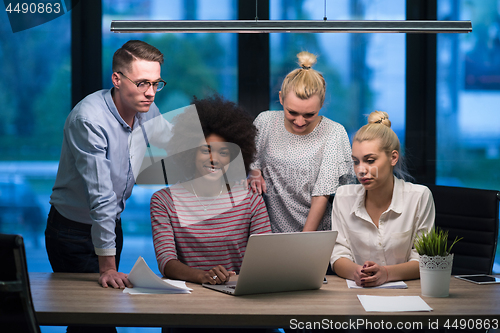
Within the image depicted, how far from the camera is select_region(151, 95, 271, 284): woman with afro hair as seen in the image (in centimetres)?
173

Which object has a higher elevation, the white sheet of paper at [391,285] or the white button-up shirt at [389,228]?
the white button-up shirt at [389,228]

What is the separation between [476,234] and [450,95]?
1.18 metres

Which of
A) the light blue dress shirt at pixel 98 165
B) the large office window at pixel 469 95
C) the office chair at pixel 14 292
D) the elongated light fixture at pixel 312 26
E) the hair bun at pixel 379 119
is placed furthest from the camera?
the large office window at pixel 469 95

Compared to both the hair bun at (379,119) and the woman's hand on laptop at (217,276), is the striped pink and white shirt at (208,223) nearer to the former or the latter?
the woman's hand on laptop at (217,276)

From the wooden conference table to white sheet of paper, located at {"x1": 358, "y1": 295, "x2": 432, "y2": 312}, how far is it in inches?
0.8

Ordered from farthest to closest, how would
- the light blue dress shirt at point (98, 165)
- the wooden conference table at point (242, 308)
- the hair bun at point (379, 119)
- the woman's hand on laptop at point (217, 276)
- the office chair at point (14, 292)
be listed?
1. the hair bun at point (379, 119)
2. the light blue dress shirt at point (98, 165)
3. the woman's hand on laptop at point (217, 276)
4. the wooden conference table at point (242, 308)
5. the office chair at point (14, 292)

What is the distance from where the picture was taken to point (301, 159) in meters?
2.05

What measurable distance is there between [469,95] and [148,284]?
2.45 meters

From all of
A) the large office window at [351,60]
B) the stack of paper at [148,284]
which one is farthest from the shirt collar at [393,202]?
the large office window at [351,60]

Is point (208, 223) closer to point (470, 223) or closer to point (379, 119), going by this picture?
point (379, 119)

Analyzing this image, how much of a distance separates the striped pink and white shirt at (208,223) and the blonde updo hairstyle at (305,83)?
0.50m

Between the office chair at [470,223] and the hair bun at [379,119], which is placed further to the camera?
the office chair at [470,223]

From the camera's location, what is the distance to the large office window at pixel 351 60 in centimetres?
291

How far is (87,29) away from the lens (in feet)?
9.62
